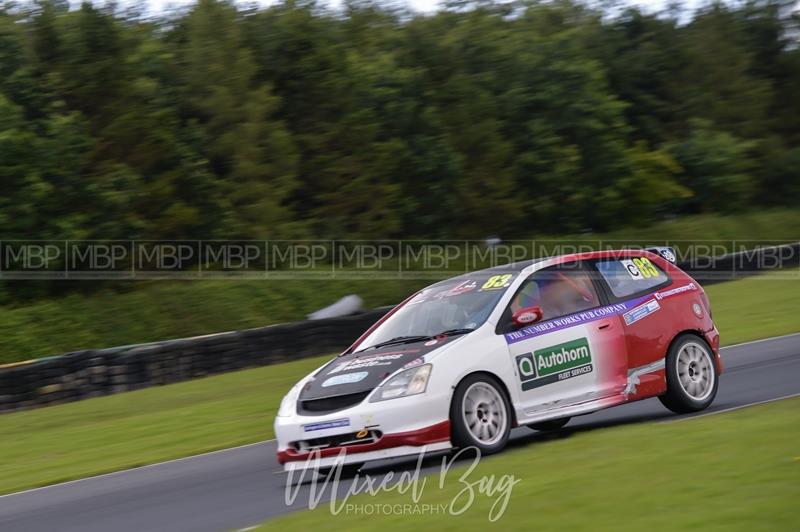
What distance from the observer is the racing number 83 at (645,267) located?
10.7 metres

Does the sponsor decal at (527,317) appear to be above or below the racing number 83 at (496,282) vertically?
below

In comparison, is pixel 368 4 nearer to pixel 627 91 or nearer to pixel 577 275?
pixel 627 91

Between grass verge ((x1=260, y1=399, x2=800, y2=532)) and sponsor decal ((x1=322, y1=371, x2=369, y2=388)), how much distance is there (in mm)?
1119

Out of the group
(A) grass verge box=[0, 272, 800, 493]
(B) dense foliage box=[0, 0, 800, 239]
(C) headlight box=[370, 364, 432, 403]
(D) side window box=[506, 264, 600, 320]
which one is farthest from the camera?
(B) dense foliage box=[0, 0, 800, 239]

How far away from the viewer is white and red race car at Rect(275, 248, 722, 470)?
862cm

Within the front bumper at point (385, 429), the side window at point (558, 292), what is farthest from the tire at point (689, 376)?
the front bumper at point (385, 429)

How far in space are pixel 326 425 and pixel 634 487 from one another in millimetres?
2771

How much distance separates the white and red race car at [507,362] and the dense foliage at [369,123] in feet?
70.2

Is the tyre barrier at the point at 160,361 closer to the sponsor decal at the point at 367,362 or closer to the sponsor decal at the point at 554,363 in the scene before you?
the sponsor decal at the point at 367,362

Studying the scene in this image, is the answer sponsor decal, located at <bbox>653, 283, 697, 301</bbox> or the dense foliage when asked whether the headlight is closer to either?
sponsor decal, located at <bbox>653, 283, 697, 301</bbox>

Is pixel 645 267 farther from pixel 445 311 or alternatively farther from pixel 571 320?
pixel 445 311

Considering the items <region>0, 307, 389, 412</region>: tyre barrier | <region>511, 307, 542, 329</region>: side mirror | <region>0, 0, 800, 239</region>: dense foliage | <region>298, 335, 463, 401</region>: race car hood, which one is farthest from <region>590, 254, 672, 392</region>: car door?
<region>0, 0, 800, 239</region>: dense foliage

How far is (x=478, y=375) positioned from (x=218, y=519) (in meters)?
2.33

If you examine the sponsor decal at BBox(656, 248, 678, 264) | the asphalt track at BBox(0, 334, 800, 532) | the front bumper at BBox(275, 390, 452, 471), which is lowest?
the asphalt track at BBox(0, 334, 800, 532)
